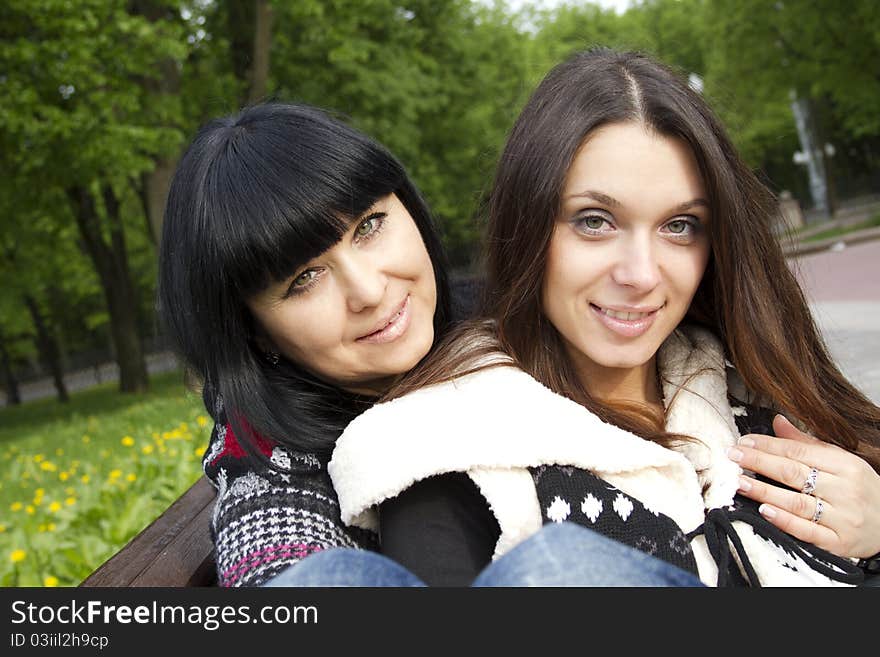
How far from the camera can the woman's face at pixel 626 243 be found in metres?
1.96

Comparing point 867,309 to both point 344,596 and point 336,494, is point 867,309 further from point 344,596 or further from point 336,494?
point 344,596

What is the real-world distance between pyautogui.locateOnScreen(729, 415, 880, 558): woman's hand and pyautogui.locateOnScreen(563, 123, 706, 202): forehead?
629mm

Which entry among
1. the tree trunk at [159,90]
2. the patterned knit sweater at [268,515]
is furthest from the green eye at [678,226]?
the tree trunk at [159,90]

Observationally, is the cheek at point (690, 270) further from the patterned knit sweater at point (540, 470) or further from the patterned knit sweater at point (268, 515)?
the patterned knit sweater at point (268, 515)

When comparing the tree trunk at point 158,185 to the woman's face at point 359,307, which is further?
the tree trunk at point 158,185

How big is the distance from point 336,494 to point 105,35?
10299 mm

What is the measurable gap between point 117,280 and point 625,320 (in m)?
15.8

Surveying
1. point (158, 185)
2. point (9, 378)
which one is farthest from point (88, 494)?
point (9, 378)

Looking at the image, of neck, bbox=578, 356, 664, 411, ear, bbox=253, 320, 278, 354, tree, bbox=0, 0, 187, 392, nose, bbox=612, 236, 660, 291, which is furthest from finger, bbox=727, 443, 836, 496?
tree, bbox=0, 0, 187, 392

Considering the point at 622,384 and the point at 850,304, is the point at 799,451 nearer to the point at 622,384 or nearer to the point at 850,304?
the point at 622,384

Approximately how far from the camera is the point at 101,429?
9.52 metres

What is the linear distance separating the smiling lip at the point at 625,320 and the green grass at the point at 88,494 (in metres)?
1.64

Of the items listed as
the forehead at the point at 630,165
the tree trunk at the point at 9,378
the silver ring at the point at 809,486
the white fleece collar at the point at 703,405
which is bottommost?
the tree trunk at the point at 9,378

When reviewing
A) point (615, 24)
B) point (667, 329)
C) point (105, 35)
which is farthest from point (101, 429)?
point (615, 24)
